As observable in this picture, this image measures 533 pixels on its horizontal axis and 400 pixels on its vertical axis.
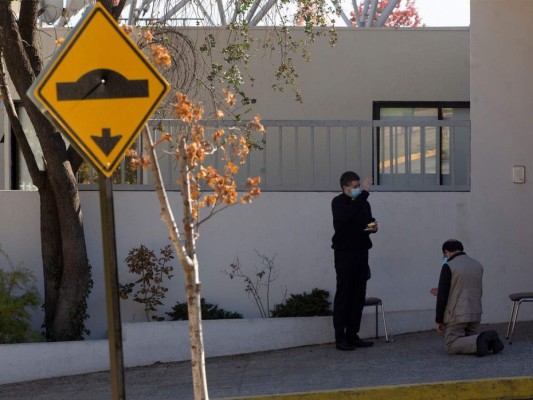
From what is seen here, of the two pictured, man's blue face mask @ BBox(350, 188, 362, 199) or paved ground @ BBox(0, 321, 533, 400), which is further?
man's blue face mask @ BBox(350, 188, 362, 199)

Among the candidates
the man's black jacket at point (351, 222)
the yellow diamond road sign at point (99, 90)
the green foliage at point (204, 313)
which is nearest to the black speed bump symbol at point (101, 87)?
the yellow diamond road sign at point (99, 90)

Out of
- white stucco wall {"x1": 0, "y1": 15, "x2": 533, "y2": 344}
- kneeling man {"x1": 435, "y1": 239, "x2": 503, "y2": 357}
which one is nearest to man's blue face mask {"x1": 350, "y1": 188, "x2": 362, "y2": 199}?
kneeling man {"x1": 435, "y1": 239, "x2": 503, "y2": 357}

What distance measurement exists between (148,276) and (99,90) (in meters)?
5.79

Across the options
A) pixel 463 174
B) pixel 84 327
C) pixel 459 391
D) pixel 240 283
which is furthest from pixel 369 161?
pixel 459 391

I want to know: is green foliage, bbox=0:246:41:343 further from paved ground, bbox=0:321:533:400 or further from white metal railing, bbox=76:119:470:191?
white metal railing, bbox=76:119:470:191

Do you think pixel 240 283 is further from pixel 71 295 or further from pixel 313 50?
pixel 313 50

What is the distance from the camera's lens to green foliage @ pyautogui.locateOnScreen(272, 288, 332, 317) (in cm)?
1168

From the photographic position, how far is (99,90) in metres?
6.10

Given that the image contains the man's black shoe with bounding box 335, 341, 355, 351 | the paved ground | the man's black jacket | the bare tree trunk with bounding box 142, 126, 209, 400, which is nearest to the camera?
the bare tree trunk with bounding box 142, 126, 209, 400

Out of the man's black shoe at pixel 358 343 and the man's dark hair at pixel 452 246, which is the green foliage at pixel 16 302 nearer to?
the man's black shoe at pixel 358 343

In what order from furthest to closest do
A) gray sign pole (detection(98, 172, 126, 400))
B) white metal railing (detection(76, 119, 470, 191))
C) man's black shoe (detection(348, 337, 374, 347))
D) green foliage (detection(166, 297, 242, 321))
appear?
1. white metal railing (detection(76, 119, 470, 191))
2. green foliage (detection(166, 297, 242, 321))
3. man's black shoe (detection(348, 337, 374, 347))
4. gray sign pole (detection(98, 172, 126, 400))

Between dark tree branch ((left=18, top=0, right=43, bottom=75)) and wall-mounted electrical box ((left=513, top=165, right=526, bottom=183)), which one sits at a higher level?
dark tree branch ((left=18, top=0, right=43, bottom=75))

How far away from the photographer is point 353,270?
10867mm

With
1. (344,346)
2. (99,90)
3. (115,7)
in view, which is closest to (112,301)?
(99,90)
